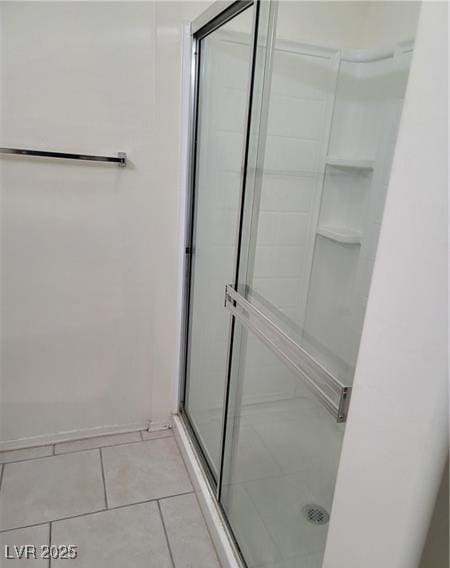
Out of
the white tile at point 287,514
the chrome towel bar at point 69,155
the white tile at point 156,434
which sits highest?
the chrome towel bar at point 69,155

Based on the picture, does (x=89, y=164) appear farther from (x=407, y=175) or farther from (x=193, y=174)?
(x=407, y=175)

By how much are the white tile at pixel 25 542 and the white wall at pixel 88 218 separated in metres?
0.45

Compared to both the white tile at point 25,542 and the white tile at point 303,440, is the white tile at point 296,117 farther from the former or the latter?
the white tile at point 25,542

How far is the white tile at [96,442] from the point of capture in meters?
1.82

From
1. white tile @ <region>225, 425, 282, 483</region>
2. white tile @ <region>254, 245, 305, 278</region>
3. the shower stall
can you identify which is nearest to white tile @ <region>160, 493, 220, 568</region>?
the shower stall

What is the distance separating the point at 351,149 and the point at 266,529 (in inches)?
42.6

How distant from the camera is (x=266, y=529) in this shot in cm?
123

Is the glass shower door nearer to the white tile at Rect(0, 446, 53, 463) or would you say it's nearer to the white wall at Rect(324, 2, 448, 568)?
the white wall at Rect(324, 2, 448, 568)

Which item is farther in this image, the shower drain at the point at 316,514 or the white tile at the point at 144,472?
the white tile at the point at 144,472

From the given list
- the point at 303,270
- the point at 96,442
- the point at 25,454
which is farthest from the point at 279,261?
the point at 25,454

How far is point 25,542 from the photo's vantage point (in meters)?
1.38

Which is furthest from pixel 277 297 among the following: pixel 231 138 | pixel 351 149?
pixel 231 138

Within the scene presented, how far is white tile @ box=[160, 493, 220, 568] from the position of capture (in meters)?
1.37

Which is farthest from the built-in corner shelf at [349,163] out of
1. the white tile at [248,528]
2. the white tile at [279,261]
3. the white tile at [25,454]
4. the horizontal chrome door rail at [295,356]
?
the white tile at [25,454]
